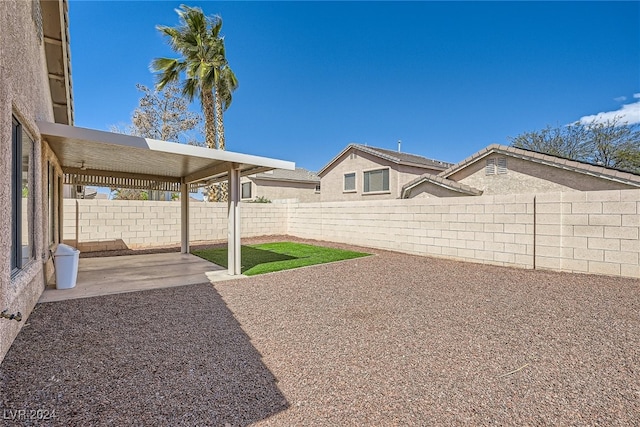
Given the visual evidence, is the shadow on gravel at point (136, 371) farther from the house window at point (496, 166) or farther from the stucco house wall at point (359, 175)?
the stucco house wall at point (359, 175)

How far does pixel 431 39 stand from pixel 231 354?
16.6 meters

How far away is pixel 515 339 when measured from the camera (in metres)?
3.82

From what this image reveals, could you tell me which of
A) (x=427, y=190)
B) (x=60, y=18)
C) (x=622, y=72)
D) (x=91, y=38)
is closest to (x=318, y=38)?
(x=427, y=190)

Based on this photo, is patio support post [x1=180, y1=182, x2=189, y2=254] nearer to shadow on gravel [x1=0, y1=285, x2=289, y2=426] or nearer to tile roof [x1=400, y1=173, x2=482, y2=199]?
shadow on gravel [x1=0, y1=285, x2=289, y2=426]

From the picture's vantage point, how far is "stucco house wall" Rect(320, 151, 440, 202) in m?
20.0

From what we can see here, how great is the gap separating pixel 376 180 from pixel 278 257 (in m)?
12.8

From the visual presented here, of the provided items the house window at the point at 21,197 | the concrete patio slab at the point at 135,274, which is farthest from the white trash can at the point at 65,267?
the house window at the point at 21,197

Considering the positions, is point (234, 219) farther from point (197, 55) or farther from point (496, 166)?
point (197, 55)

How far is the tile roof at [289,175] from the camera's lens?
25006 millimetres

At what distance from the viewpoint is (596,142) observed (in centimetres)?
2108

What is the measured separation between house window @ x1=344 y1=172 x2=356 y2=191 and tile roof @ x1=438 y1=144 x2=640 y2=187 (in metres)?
7.81

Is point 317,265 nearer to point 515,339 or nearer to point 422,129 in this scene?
point 515,339

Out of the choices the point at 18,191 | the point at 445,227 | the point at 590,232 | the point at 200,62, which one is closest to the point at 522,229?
the point at 590,232

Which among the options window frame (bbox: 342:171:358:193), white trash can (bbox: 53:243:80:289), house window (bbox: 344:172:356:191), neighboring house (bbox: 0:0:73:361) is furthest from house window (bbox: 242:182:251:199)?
white trash can (bbox: 53:243:80:289)
